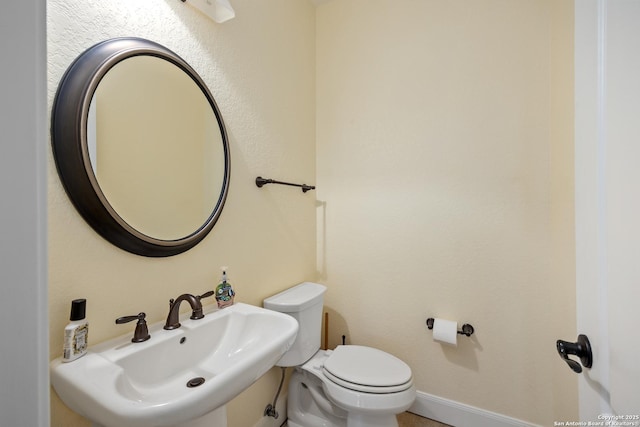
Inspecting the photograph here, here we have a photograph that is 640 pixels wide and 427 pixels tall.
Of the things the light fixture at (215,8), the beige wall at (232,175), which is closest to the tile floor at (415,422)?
the beige wall at (232,175)

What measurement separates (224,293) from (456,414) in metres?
1.53

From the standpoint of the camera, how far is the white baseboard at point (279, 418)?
4.62 feet

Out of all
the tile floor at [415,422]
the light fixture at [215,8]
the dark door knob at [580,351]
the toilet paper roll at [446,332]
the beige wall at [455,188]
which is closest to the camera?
the dark door knob at [580,351]

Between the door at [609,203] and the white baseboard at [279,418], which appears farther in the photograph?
the white baseboard at [279,418]

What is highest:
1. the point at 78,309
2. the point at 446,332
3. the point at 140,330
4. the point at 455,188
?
the point at 455,188

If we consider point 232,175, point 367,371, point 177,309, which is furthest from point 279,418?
point 232,175

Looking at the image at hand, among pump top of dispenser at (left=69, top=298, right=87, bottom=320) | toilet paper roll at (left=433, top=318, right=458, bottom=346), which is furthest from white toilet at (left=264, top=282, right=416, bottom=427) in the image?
pump top of dispenser at (left=69, top=298, right=87, bottom=320)

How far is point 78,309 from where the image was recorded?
27.6 inches

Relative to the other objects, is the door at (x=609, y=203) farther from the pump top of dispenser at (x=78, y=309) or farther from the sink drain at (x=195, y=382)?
the pump top of dispenser at (x=78, y=309)

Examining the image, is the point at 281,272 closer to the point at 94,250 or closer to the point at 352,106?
the point at 94,250

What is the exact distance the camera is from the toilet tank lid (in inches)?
53.3

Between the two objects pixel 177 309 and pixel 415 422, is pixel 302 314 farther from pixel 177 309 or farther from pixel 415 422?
pixel 415 422

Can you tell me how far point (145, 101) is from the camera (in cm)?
92

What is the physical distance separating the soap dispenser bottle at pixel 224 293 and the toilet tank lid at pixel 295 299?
10.8 inches
